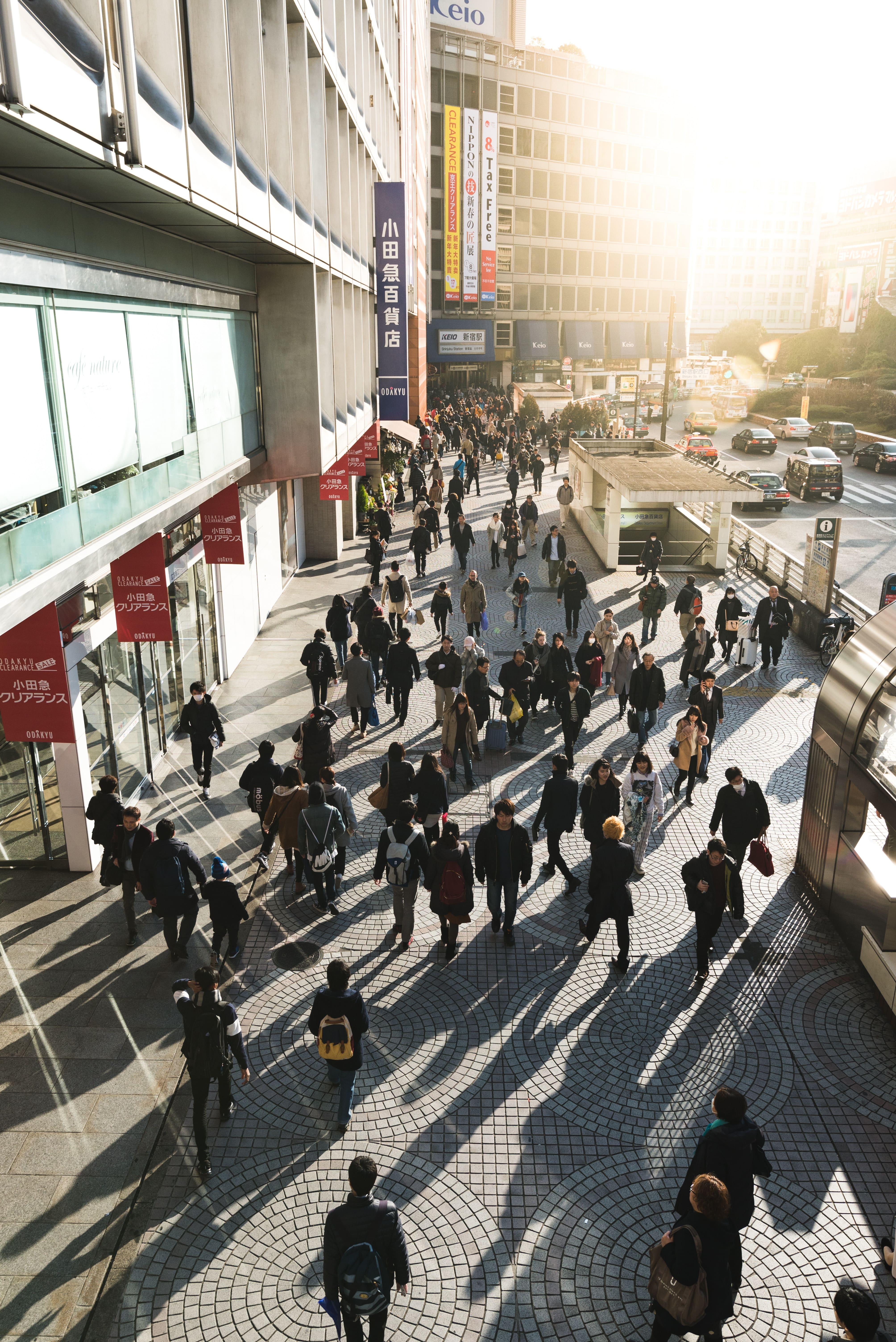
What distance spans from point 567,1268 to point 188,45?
10957mm

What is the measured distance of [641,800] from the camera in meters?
Result: 10.4

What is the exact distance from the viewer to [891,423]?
69.4 metres

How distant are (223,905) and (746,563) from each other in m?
20.3

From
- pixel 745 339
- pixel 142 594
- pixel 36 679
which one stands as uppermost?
pixel 745 339

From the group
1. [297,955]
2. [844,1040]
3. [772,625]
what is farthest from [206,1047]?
[772,625]

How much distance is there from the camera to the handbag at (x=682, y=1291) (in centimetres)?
482

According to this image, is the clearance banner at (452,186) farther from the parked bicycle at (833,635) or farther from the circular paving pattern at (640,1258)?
the circular paving pattern at (640,1258)

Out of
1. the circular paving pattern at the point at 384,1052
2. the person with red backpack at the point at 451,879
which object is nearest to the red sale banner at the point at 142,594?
the person with red backpack at the point at 451,879

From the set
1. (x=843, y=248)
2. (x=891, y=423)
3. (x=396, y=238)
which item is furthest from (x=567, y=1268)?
(x=843, y=248)

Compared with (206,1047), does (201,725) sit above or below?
above

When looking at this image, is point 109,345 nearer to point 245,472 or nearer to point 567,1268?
point 245,472

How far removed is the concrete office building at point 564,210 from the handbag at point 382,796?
6329 cm

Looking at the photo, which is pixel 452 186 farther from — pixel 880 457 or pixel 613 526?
pixel 613 526

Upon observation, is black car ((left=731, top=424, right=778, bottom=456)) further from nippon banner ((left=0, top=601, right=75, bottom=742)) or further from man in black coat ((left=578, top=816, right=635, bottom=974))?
nippon banner ((left=0, top=601, right=75, bottom=742))
